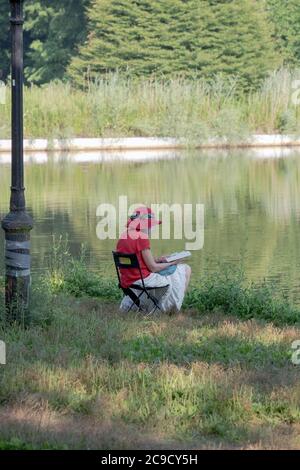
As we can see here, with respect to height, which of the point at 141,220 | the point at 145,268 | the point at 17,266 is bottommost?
the point at 145,268

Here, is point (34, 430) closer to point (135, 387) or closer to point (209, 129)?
point (135, 387)

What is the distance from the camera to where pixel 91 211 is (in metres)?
20.7

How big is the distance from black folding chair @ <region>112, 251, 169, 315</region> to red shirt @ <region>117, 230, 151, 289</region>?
0.14ft

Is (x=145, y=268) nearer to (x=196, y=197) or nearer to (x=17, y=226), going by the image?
(x=17, y=226)

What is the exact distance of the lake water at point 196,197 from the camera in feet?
48.7

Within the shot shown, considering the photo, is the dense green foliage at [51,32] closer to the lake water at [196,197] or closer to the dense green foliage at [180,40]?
the dense green foliage at [180,40]

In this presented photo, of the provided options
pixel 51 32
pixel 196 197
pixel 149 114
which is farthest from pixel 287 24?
pixel 196 197

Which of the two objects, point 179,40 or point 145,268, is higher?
point 179,40

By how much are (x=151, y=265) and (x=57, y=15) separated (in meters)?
49.4

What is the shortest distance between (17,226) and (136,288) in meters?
1.75

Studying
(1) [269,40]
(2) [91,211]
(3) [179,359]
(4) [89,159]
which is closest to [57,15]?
(1) [269,40]

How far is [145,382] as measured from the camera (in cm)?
690

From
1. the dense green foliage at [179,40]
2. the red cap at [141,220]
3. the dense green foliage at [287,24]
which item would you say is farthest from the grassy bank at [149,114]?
the red cap at [141,220]

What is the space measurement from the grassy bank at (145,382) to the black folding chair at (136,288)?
1.06ft
